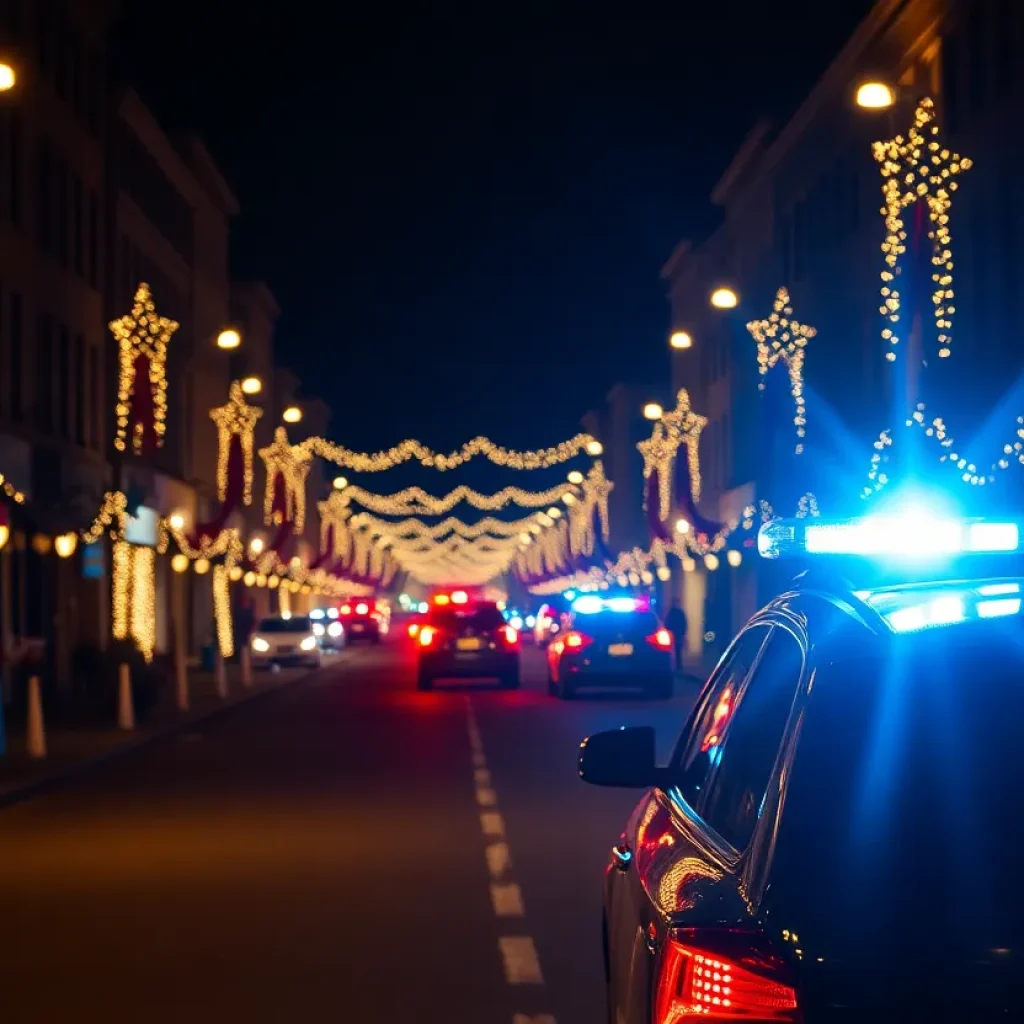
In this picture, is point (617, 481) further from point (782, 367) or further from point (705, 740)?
point (705, 740)

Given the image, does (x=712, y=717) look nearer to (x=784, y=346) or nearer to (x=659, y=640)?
(x=659, y=640)

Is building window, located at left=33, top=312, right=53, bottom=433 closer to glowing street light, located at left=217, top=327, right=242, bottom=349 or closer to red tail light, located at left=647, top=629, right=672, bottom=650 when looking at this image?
glowing street light, located at left=217, top=327, right=242, bottom=349

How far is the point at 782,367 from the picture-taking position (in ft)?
135

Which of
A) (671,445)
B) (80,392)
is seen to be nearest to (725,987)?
(80,392)

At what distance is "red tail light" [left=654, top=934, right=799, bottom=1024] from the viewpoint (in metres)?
3.67

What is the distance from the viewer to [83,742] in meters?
28.3

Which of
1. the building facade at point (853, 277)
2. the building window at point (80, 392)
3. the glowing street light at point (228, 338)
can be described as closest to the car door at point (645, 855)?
the building facade at point (853, 277)

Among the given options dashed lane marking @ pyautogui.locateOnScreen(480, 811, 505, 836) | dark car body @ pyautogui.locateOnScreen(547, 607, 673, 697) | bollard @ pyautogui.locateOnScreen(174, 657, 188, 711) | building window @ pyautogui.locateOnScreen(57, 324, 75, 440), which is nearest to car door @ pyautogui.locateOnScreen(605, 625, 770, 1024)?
dashed lane marking @ pyautogui.locateOnScreen(480, 811, 505, 836)

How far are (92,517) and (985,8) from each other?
18.2 meters

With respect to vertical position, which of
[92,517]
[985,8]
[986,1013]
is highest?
[985,8]

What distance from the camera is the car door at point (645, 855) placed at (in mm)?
5035

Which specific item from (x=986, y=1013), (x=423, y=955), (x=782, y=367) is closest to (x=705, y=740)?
(x=986, y=1013)

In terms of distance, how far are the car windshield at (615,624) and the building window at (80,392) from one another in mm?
15796

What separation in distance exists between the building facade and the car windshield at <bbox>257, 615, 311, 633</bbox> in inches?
488
